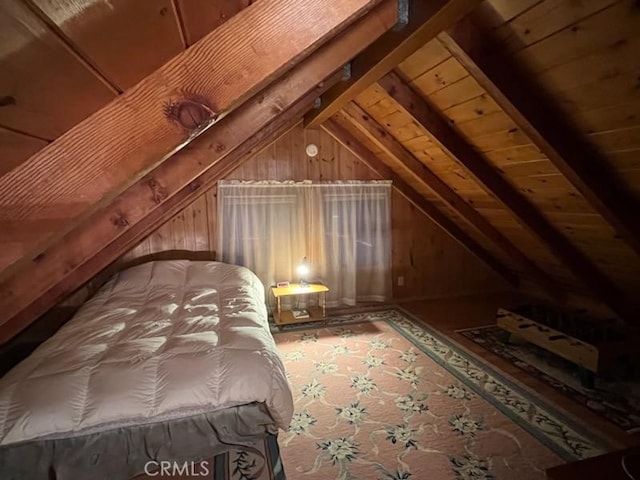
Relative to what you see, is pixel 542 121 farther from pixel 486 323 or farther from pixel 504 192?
pixel 486 323

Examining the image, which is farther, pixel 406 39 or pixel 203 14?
pixel 406 39

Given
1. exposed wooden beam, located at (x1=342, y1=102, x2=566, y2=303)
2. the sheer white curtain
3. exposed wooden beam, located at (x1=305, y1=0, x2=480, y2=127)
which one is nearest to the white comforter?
the sheer white curtain

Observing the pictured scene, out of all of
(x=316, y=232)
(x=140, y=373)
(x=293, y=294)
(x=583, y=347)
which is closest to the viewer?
(x=140, y=373)

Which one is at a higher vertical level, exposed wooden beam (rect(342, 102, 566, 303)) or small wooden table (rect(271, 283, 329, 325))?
exposed wooden beam (rect(342, 102, 566, 303))

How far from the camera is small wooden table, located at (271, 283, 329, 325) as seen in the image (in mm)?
3545

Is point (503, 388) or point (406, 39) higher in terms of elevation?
point (406, 39)

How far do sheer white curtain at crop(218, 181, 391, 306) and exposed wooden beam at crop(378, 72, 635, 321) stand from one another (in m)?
1.59

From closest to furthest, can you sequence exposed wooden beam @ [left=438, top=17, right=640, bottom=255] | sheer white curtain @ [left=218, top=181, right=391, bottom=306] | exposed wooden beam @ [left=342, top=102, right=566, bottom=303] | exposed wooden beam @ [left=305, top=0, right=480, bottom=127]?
1. exposed wooden beam @ [left=305, top=0, right=480, bottom=127]
2. exposed wooden beam @ [left=438, top=17, right=640, bottom=255]
3. exposed wooden beam @ [left=342, top=102, right=566, bottom=303]
4. sheer white curtain @ [left=218, top=181, right=391, bottom=306]

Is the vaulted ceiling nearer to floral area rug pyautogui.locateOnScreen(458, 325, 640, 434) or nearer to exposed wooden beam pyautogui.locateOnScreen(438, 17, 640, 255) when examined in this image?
exposed wooden beam pyautogui.locateOnScreen(438, 17, 640, 255)

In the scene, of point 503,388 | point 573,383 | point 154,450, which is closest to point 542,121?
point 503,388

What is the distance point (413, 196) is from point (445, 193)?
80 cm

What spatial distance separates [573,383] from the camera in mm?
2451

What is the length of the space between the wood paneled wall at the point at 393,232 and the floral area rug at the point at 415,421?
4.61ft

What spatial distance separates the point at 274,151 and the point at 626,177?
2.99 metres
